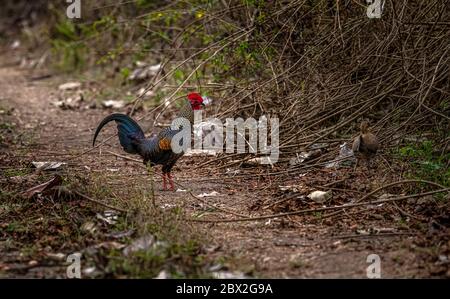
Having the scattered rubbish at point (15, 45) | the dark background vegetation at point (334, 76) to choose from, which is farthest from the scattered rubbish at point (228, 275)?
the scattered rubbish at point (15, 45)

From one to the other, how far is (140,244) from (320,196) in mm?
1631

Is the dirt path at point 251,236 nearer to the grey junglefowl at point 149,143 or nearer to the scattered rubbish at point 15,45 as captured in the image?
the grey junglefowl at point 149,143

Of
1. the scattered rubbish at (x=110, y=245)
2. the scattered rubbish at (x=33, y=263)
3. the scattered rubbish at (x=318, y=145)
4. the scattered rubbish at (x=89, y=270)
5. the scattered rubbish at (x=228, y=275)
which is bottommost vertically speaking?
the scattered rubbish at (x=228, y=275)

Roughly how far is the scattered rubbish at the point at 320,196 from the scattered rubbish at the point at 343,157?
69 cm

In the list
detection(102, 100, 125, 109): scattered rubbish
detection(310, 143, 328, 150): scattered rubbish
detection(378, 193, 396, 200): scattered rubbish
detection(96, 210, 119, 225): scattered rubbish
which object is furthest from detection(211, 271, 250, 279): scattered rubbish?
detection(102, 100, 125, 109): scattered rubbish

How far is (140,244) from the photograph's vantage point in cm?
444

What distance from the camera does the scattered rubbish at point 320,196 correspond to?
5473 mm

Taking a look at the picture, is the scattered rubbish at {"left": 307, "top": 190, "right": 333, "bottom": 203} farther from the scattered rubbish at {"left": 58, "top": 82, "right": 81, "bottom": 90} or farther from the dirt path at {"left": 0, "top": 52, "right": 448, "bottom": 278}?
the scattered rubbish at {"left": 58, "top": 82, "right": 81, "bottom": 90}

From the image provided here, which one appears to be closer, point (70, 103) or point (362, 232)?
point (362, 232)

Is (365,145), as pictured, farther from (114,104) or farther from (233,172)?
(114,104)

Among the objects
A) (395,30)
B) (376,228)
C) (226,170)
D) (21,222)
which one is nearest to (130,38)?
(226,170)

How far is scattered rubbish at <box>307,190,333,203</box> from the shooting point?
5473 mm

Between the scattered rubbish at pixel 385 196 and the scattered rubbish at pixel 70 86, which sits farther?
the scattered rubbish at pixel 70 86

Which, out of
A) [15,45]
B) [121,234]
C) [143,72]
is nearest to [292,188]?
[121,234]
